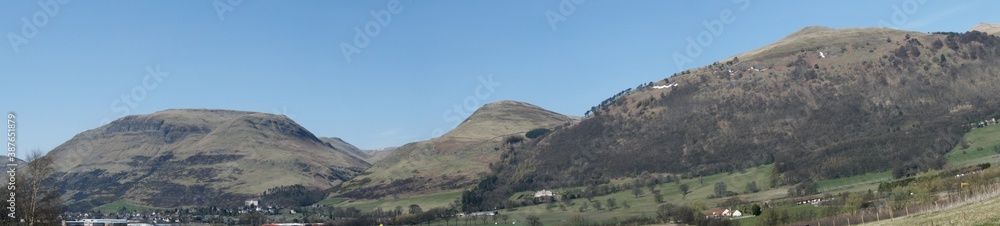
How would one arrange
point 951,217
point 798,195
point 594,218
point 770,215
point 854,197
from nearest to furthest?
1. point 951,217
2. point 770,215
3. point 854,197
4. point 798,195
5. point 594,218

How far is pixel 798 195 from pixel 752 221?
2012 inches

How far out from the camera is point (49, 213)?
56562mm

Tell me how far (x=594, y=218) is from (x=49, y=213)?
155 metres

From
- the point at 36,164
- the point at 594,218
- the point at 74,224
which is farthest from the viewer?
the point at 594,218

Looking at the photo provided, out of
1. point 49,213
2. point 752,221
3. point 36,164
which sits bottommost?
point 752,221

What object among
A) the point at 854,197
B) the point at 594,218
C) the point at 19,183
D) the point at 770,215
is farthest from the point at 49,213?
the point at 594,218

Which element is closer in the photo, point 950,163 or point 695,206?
point 695,206

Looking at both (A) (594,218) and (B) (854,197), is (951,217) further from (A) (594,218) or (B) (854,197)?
(A) (594,218)

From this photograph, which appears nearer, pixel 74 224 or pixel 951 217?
pixel 951 217

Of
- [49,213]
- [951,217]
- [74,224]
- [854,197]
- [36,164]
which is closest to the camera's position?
[951,217]

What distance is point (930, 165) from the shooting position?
19388cm

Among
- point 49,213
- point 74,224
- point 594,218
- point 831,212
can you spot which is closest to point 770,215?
point 831,212

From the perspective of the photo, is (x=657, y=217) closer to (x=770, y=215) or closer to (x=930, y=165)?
(x=770, y=215)

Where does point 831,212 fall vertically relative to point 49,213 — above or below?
below
